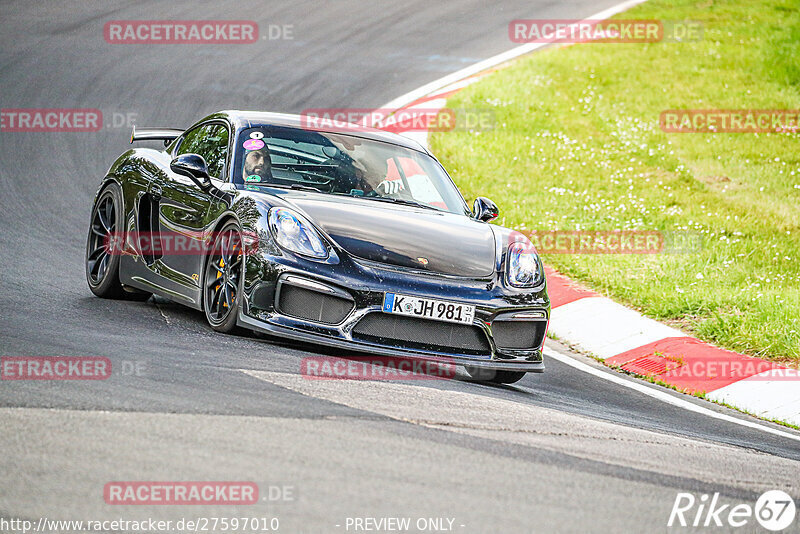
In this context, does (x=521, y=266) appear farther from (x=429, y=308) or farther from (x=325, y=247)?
(x=325, y=247)

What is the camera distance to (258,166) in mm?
7211

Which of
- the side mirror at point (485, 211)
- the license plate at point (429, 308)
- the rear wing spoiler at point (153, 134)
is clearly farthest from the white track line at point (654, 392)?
the rear wing spoiler at point (153, 134)

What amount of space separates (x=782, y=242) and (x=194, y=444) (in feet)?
27.8

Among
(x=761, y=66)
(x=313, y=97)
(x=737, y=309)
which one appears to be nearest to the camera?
(x=737, y=309)

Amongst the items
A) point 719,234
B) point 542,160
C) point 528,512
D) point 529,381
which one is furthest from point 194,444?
point 542,160

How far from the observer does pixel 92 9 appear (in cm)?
1941

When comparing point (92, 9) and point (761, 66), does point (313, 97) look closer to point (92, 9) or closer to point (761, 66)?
point (92, 9)

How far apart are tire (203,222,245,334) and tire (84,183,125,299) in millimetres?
1427

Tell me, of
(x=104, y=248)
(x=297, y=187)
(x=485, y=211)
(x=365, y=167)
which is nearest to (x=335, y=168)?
(x=365, y=167)

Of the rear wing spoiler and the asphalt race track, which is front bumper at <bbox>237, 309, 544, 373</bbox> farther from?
the rear wing spoiler

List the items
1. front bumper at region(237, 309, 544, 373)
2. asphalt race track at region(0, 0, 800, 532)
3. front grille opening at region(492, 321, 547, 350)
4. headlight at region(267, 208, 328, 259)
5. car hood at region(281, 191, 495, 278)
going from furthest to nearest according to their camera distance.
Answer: front grille opening at region(492, 321, 547, 350), car hood at region(281, 191, 495, 278), headlight at region(267, 208, 328, 259), front bumper at region(237, 309, 544, 373), asphalt race track at region(0, 0, 800, 532)

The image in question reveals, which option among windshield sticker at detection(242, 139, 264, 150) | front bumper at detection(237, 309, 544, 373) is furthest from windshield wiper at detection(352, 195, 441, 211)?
front bumper at detection(237, 309, 544, 373)

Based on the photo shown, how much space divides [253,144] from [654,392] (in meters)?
3.12

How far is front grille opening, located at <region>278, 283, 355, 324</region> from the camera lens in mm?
6137
